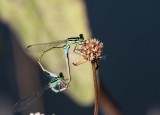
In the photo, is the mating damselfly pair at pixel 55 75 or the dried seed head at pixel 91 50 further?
the mating damselfly pair at pixel 55 75

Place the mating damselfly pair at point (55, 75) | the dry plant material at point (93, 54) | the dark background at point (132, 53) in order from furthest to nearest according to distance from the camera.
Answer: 1. the dark background at point (132, 53)
2. the mating damselfly pair at point (55, 75)
3. the dry plant material at point (93, 54)

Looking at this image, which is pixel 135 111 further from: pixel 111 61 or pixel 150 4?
pixel 150 4

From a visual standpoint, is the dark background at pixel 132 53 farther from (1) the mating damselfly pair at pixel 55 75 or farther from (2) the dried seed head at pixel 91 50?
(2) the dried seed head at pixel 91 50

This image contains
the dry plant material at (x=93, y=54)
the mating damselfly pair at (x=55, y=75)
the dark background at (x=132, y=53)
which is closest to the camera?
the dry plant material at (x=93, y=54)

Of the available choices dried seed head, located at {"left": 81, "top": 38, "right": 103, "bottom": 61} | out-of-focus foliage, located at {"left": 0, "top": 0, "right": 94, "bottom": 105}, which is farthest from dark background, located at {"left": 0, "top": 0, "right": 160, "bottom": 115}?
dried seed head, located at {"left": 81, "top": 38, "right": 103, "bottom": 61}

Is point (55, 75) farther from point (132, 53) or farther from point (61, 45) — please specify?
point (132, 53)

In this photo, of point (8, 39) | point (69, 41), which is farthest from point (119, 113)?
point (8, 39)

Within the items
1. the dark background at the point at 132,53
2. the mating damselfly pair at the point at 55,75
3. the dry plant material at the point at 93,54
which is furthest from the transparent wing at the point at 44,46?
the dark background at the point at 132,53
